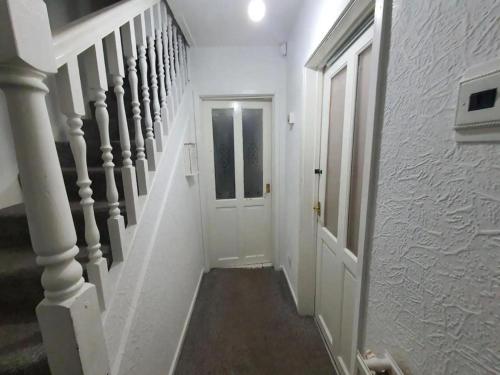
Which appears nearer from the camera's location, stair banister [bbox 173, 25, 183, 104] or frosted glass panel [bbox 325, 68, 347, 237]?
frosted glass panel [bbox 325, 68, 347, 237]

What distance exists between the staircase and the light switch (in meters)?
0.84

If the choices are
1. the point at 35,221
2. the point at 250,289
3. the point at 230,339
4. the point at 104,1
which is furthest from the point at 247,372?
the point at 104,1

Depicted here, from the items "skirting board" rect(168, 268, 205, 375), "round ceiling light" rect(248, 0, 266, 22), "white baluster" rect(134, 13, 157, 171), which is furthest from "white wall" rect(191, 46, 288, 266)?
"skirting board" rect(168, 268, 205, 375)

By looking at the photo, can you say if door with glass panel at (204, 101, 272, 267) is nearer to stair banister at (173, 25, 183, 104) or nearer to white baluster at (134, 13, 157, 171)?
stair banister at (173, 25, 183, 104)

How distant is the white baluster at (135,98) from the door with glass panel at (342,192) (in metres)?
1.02

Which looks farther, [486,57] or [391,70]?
[391,70]

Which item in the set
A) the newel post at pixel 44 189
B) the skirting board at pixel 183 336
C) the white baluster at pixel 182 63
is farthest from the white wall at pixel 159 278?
the newel post at pixel 44 189

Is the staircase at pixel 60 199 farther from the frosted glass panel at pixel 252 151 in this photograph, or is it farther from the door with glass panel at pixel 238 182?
the frosted glass panel at pixel 252 151

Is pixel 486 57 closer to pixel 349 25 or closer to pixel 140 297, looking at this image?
pixel 349 25

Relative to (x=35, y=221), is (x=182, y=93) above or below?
above

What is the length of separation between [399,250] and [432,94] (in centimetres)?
42

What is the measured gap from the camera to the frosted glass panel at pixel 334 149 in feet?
4.06

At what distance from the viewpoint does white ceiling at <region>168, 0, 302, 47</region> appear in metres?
1.45

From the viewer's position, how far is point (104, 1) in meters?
1.79
